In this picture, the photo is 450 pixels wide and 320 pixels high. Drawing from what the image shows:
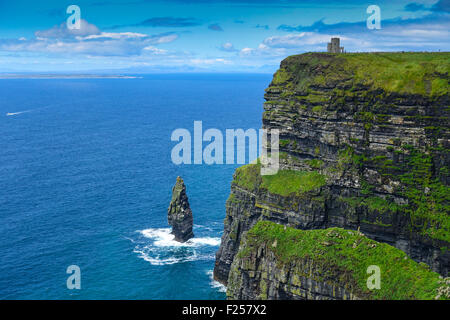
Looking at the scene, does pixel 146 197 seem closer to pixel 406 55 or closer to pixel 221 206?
pixel 221 206

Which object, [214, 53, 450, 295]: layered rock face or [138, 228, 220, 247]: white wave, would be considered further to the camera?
[138, 228, 220, 247]: white wave

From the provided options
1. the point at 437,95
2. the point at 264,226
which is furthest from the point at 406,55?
the point at 264,226

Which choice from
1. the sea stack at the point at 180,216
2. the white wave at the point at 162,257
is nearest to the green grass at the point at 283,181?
the sea stack at the point at 180,216

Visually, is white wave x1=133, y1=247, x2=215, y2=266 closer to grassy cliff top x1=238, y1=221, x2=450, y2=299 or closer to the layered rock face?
the layered rock face

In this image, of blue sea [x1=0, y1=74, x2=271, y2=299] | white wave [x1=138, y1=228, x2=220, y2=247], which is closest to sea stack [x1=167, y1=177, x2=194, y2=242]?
white wave [x1=138, y1=228, x2=220, y2=247]

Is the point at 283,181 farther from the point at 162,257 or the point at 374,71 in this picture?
the point at 162,257

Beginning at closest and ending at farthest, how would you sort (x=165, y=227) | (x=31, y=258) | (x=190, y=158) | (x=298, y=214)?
1. (x=298, y=214)
2. (x=31, y=258)
3. (x=165, y=227)
4. (x=190, y=158)
